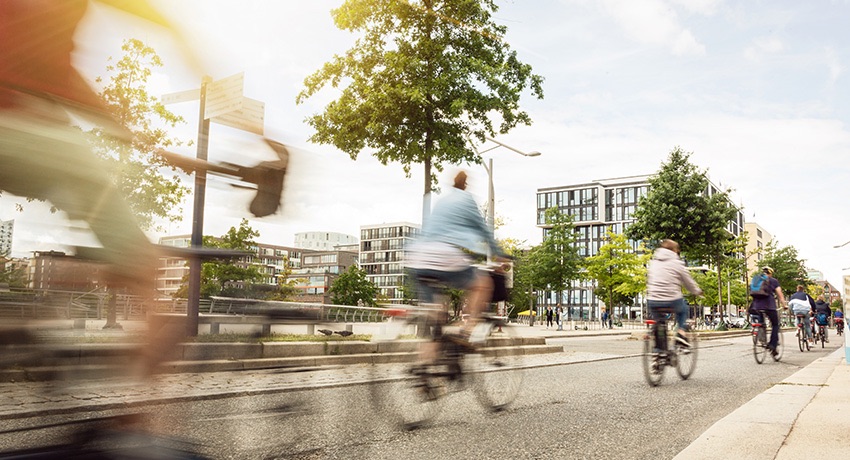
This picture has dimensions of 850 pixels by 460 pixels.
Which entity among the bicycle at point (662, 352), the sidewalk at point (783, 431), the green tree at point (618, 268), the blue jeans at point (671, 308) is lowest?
the sidewalk at point (783, 431)

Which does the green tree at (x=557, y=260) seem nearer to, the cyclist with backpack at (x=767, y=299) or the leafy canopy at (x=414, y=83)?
the leafy canopy at (x=414, y=83)

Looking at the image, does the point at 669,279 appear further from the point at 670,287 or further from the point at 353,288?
the point at 353,288

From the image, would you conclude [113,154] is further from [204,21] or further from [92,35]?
[204,21]

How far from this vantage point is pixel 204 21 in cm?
178

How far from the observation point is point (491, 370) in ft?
17.5

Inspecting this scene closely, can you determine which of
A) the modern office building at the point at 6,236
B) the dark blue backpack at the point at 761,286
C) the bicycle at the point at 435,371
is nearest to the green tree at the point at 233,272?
the modern office building at the point at 6,236

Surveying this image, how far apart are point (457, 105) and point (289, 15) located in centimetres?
1248

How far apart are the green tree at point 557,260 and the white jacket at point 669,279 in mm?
35190

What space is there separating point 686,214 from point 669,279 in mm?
20756

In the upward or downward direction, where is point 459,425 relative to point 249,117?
downward

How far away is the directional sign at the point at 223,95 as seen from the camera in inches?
75.9

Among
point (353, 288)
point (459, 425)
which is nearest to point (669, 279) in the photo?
point (459, 425)

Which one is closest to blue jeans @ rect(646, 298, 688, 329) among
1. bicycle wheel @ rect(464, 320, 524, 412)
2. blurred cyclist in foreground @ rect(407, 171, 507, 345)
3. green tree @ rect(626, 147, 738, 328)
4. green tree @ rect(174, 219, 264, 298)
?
bicycle wheel @ rect(464, 320, 524, 412)

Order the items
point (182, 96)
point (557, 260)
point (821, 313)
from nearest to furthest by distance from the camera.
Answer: point (182, 96) → point (821, 313) → point (557, 260)
